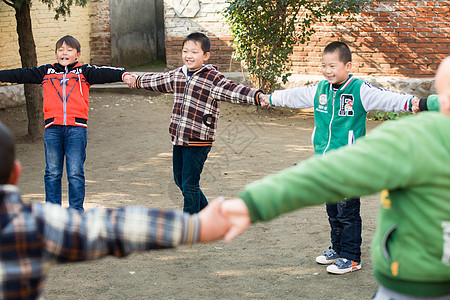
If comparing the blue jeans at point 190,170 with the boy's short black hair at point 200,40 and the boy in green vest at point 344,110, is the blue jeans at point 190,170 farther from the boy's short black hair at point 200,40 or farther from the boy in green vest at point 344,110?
the boy in green vest at point 344,110

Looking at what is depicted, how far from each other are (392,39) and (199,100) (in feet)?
25.1

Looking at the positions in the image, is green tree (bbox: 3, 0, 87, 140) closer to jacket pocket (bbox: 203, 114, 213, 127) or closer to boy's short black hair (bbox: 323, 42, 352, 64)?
jacket pocket (bbox: 203, 114, 213, 127)

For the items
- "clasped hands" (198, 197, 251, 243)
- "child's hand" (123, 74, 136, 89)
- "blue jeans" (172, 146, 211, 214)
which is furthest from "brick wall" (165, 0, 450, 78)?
"clasped hands" (198, 197, 251, 243)

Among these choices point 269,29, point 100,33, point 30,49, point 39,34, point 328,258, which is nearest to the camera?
point 328,258

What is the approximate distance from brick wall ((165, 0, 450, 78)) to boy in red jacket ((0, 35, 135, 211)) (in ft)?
24.5

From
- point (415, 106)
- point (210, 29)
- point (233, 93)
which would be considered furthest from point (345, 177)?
point (210, 29)

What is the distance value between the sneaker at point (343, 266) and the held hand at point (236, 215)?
272 cm

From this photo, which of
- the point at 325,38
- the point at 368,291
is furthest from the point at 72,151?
the point at 325,38

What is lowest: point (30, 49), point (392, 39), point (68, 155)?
point (68, 155)

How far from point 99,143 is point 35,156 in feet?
3.79

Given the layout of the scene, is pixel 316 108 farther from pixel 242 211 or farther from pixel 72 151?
pixel 242 211

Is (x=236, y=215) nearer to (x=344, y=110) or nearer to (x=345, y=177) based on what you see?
(x=345, y=177)

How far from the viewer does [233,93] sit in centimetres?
505

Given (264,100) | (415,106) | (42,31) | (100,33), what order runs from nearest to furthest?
(415,106) → (264,100) → (42,31) → (100,33)
